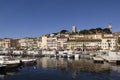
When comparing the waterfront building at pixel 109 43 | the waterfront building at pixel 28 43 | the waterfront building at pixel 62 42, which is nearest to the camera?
the waterfront building at pixel 109 43

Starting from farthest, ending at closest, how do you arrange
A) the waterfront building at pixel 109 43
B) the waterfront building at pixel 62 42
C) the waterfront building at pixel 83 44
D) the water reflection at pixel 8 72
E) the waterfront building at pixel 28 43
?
the waterfront building at pixel 28 43 < the waterfront building at pixel 62 42 < the waterfront building at pixel 83 44 < the waterfront building at pixel 109 43 < the water reflection at pixel 8 72

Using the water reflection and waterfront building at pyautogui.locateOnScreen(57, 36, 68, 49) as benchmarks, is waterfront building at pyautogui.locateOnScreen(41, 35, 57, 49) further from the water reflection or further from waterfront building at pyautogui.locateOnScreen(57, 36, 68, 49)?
the water reflection

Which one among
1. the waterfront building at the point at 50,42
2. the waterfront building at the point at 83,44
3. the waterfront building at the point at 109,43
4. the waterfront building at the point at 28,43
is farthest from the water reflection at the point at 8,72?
the waterfront building at the point at 28,43

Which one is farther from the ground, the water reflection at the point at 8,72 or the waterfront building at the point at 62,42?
the waterfront building at the point at 62,42

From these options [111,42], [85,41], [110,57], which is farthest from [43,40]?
[110,57]

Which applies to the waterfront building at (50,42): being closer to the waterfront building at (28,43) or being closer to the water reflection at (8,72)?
the waterfront building at (28,43)

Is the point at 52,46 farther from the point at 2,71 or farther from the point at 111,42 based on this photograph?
A: the point at 2,71

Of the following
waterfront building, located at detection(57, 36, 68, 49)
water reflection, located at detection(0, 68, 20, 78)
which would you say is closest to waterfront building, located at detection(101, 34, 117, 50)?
waterfront building, located at detection(57, 36, 68, 49)

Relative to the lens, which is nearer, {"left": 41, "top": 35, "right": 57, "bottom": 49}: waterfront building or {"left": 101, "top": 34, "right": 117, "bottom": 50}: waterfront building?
{"left": 101, "top": 34, "right": 117, "bottom": 50}: waterfront building

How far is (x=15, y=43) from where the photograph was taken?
19288 centimetres

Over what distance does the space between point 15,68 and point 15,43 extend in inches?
5431

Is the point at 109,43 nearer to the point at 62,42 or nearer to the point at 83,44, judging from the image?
the point at 83,44

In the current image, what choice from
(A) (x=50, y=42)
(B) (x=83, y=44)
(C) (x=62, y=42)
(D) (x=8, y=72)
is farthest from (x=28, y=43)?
(D) (x=8, y=72)

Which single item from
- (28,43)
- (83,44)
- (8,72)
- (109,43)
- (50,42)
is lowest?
(8,72)
